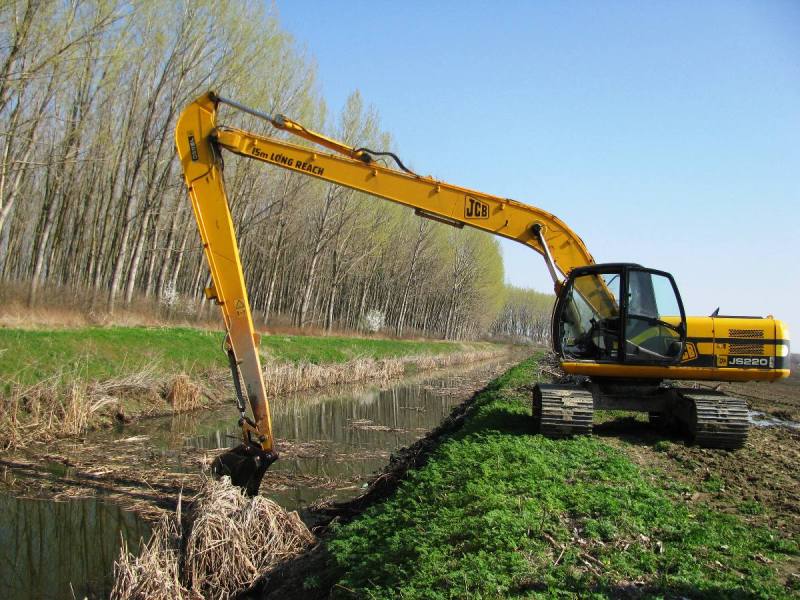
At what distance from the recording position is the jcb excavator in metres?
8.29

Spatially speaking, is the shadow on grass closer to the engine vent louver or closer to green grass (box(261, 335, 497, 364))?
the engine vent louver

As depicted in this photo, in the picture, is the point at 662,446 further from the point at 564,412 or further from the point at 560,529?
the point at 560,529

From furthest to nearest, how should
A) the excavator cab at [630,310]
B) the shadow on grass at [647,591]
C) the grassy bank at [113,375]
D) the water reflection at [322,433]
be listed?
the grassy bank at [113,375]
the water reflection at [322,433]
the excavator cab at [630,310]
the shadow on grass at [647,591]

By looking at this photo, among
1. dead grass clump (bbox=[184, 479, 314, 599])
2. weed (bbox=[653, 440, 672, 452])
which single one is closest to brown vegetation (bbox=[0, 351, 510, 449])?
dead grass clump (bbox=[184, 479, 314, 599])

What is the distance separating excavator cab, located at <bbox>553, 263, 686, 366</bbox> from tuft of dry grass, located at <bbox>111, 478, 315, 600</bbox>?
4.92m

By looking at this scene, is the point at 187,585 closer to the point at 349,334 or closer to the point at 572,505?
the point at 572,505

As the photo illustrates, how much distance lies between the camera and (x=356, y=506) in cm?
777

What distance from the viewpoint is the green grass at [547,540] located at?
4.11m

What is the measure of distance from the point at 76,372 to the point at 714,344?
12131 mm

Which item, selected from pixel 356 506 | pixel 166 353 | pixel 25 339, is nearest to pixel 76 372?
pixel 25 339

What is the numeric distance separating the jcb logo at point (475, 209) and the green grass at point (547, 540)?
145 inches

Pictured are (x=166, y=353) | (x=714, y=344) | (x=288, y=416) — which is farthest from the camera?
(x=166, y=353)

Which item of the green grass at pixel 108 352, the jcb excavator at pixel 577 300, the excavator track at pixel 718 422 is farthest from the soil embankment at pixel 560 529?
the green grass at pixel 108 352

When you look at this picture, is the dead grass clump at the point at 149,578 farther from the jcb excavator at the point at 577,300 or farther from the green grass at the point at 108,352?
the green grass at the point at 108,352
